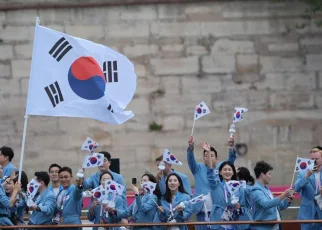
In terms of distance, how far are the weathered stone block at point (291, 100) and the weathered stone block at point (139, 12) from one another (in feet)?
9.16

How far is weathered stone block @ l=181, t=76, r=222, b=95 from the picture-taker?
22.8m

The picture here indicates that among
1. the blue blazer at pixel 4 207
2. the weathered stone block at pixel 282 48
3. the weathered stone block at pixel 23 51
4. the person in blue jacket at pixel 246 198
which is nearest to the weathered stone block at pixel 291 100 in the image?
the weathered stone block at pixel 282 48

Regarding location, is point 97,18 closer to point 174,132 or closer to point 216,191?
point 174,132

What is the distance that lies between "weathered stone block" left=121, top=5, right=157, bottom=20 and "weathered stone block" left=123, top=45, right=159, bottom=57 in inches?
21.9

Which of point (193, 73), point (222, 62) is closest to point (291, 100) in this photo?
point (222, 62)

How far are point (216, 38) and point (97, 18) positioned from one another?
2.32 m

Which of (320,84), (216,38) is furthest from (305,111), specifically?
(216,38)

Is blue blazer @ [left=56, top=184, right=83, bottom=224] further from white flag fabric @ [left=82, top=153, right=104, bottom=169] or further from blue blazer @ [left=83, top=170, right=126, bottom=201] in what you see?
blue blazer @ [left=83, top=170, right=126, bottom=201]

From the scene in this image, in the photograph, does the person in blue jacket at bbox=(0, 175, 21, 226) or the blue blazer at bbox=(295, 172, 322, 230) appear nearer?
the person in blue jacket at bbox=(0, 175, 21, 226)

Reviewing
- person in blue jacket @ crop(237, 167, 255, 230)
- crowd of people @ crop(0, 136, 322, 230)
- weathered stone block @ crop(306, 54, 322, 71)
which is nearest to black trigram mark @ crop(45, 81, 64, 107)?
crowd of people @ crop(0, 136, 322, 230)

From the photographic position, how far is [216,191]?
1462 cm

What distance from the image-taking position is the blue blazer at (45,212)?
14.6 metres

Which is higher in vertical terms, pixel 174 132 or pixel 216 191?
pixel 174 132

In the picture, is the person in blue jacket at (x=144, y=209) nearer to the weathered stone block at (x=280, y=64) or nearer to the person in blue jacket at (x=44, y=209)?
the person in blue jacket at (x=44, y=209)
